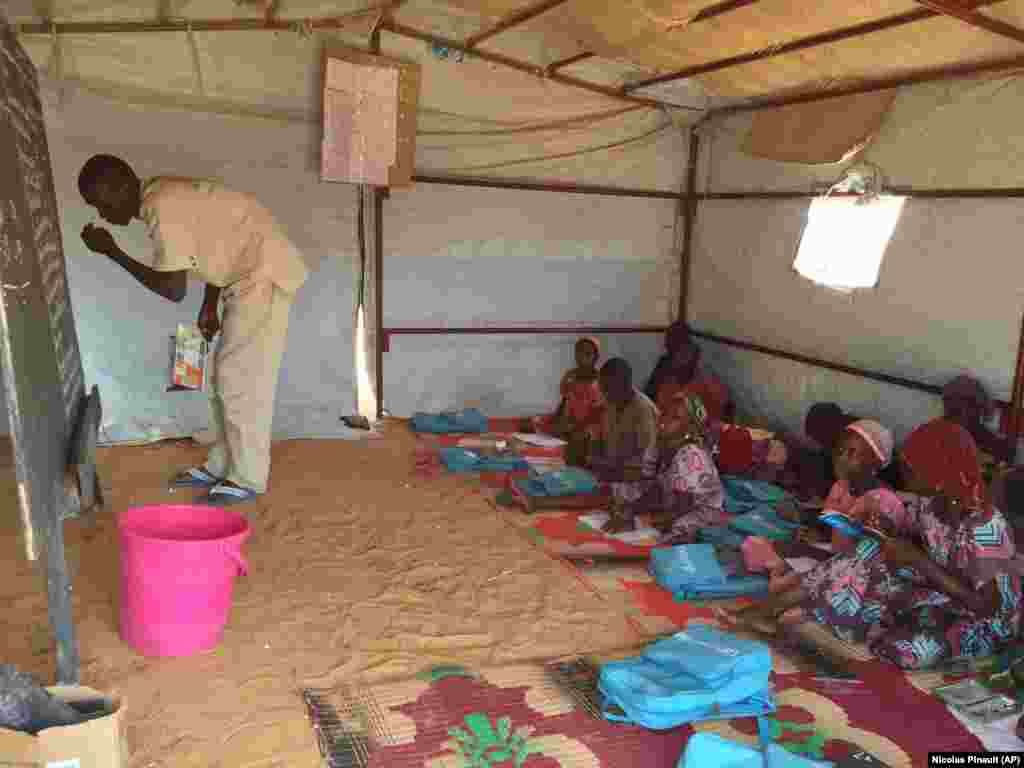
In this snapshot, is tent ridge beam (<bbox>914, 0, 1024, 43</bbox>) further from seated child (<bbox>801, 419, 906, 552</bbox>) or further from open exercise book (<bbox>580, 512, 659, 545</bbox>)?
open exercise book (<bbox>580, 512, 659, 545</bbox>)

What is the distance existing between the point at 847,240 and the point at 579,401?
1.86 metres

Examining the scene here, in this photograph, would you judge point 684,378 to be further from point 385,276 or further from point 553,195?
point 385,276

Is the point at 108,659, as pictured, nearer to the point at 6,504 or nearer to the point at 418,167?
the point at 6,504

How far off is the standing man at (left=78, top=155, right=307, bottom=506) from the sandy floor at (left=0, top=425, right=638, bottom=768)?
31 cm

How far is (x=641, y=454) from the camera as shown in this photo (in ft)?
14.0

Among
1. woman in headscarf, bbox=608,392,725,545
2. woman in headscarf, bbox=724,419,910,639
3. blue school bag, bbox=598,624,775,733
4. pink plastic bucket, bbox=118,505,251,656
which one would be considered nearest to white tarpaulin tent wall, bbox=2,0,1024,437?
woman in headscarf, bbox=724,419,910,639

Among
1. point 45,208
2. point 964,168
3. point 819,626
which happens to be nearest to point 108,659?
point 45,208

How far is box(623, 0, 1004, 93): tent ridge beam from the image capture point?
3740mm

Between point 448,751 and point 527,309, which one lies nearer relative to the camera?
point 448,751

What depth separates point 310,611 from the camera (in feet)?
10.1

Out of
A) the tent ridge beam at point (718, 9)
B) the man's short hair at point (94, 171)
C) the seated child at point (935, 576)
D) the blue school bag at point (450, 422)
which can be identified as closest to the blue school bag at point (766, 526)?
the seated child at point (935, 576)

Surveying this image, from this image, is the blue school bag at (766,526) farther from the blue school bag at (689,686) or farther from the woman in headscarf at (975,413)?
the blue school bag at (689,686)

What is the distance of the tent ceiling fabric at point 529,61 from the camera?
13.8ft

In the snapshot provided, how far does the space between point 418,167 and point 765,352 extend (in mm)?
2638
